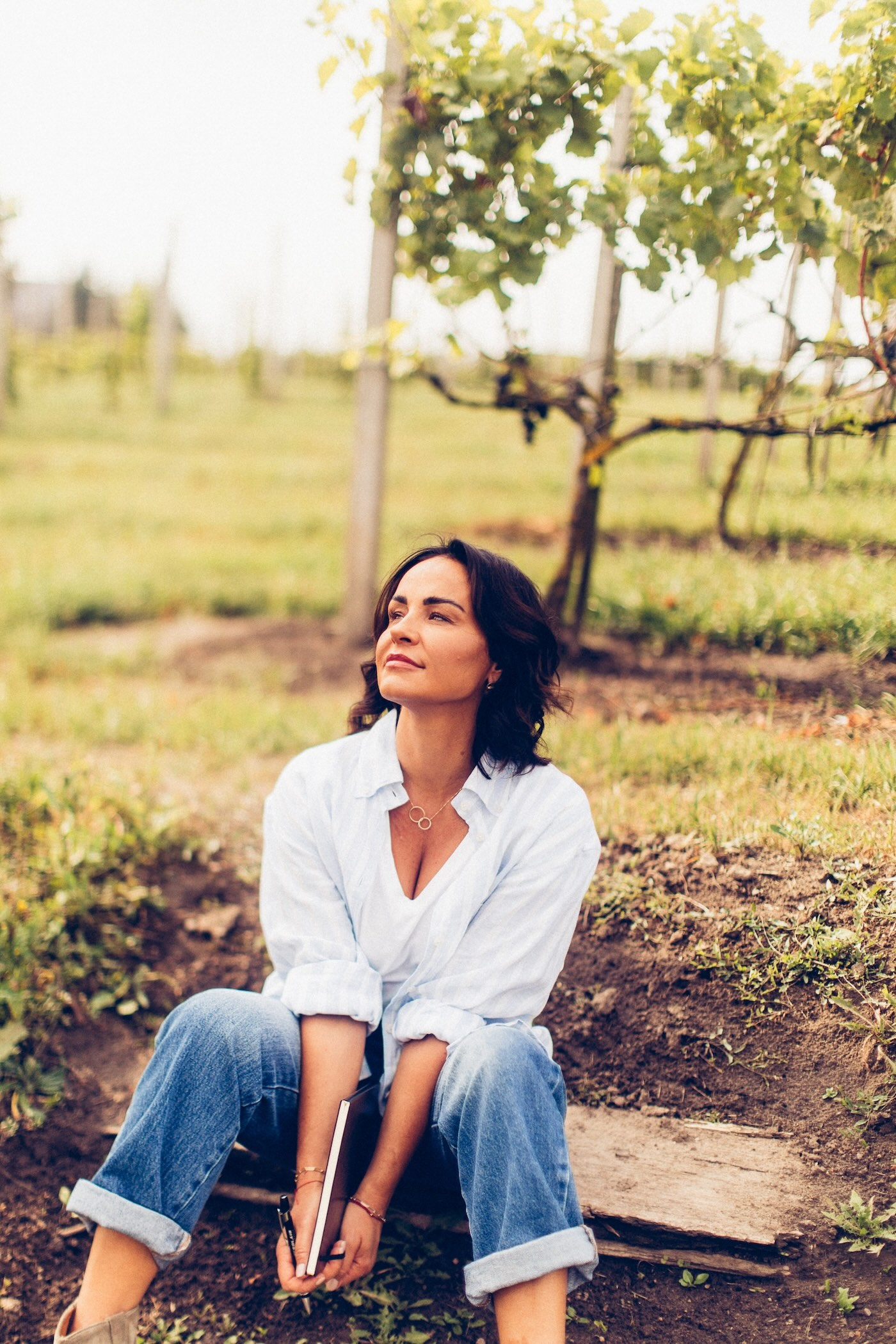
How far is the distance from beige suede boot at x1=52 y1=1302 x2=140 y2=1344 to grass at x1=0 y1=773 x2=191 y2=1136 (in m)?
0.82

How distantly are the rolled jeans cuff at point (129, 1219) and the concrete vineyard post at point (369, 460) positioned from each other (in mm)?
3493

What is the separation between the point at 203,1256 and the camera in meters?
2.44

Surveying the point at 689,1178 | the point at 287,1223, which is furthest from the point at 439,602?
the point at 689,1178

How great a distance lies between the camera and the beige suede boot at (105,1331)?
191 centimetres

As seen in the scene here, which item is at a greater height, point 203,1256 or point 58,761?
point 58,761

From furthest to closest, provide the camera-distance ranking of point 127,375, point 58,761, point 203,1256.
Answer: point 127,375 → point 58,761 → point 203,1256

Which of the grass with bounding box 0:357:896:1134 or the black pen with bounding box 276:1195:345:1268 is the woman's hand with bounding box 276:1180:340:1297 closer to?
the black pen with bounding box 276:1195:345:1268

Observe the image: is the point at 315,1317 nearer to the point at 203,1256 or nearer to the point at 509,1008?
the point at 203,1256

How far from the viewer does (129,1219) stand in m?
1.94

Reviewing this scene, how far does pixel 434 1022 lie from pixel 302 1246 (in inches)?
18.3

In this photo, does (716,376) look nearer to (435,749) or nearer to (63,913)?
(435,749)

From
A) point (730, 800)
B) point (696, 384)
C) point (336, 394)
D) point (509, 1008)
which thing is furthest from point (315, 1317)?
point (336, 394)

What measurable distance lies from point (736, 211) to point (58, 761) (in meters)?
3.18

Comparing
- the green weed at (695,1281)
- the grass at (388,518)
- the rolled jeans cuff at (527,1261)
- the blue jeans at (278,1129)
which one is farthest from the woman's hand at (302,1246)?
the grass at (388,518)
